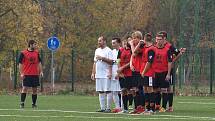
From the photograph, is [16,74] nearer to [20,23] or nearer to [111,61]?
[20,23]

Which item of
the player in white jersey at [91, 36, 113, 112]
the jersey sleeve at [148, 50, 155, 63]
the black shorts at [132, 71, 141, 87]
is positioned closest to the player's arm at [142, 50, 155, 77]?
the jersey sleeve at [148, 50, 155, 63]

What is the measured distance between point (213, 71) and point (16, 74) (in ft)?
36.7

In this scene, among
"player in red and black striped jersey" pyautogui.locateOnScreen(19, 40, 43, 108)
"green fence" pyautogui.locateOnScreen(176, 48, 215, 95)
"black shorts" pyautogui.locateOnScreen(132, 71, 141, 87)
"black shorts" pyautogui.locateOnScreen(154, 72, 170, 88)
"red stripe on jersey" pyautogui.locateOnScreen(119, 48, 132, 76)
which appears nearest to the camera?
"black shorts" pyautogui.locateOnScreen(132, 71, 141, 87)

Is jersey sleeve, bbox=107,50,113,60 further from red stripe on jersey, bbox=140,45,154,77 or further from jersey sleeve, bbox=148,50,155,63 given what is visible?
jersey sleeve, bbox=148,50,155,63

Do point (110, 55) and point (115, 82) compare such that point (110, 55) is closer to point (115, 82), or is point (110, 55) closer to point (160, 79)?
point (115, 82)

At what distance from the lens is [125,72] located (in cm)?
1952

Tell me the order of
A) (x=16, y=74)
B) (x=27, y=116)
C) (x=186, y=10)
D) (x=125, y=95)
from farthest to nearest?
(x=186, y=10) → (x=16, y=74) → (x=125, y=95) → (x=27, y=116)

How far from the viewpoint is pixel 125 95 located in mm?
19297

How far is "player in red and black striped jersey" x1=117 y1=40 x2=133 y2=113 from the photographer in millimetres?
19312

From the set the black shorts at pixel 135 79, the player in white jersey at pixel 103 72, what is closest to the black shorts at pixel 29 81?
the player in white jersey at pixel 103 72

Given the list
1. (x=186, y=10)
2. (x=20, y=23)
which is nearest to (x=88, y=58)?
(x=20, y=23)

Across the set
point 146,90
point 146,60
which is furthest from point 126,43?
point 146,90

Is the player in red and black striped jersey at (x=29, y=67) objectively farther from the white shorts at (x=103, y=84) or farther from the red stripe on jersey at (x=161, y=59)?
the red stripe on jersey at (x=161, y=59)

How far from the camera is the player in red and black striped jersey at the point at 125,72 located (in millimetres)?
19312
